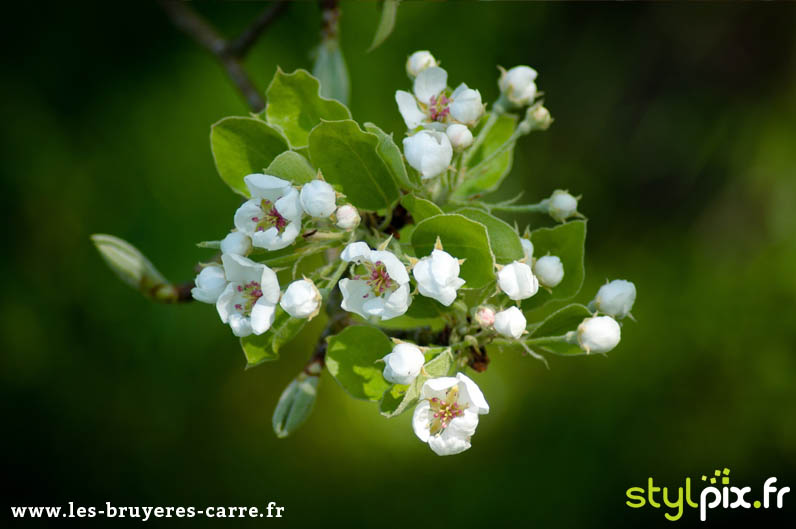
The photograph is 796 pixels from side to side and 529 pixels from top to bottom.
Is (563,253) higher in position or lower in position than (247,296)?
higher

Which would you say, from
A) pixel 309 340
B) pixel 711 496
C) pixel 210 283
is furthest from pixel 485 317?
pixel 711 496

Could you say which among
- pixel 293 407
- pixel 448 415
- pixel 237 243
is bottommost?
pixel 448 415

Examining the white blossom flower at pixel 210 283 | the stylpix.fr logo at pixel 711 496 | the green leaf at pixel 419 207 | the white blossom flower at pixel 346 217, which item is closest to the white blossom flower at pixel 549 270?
the green leaf at pixel 419 207

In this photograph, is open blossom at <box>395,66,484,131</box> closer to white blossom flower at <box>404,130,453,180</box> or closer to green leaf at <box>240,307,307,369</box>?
white blossom flower at <box>404,130,453,180</box>

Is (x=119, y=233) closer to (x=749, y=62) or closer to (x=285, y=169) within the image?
(x=285, y=169)

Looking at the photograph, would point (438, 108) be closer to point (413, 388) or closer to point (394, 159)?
point (394, 159)

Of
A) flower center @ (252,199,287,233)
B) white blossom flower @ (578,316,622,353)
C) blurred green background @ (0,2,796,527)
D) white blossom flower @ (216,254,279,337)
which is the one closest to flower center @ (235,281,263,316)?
white blossom flower @ (216,254,279,337)
